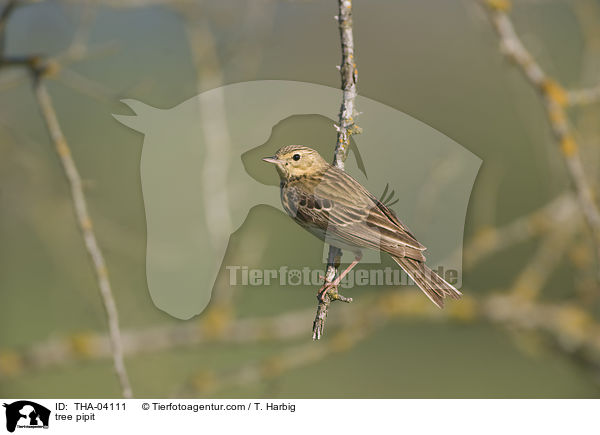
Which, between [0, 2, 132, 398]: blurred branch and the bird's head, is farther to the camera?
the bird's head

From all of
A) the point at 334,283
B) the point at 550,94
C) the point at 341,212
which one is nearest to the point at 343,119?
the point at 341,212

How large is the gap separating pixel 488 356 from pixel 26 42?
5.15m

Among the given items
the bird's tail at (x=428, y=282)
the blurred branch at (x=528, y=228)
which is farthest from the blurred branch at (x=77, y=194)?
the blurred branch at (x=528, y=228)

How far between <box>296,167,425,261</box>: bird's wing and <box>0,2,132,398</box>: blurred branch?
107 cm

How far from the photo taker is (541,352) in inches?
176

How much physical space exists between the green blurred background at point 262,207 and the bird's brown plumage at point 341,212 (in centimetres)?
29

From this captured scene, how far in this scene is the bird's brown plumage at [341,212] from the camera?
297 centimetres

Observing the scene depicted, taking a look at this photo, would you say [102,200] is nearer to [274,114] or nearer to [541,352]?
[274,114]

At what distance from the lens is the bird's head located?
3189 mm

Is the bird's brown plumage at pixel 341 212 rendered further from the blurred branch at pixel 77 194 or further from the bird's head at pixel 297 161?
the blurred branch at pixel 77 194

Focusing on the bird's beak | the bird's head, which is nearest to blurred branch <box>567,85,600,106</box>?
the bird's head

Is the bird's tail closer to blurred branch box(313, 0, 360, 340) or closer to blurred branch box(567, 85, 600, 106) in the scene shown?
blurred branch box(313, 0, 360, 340)

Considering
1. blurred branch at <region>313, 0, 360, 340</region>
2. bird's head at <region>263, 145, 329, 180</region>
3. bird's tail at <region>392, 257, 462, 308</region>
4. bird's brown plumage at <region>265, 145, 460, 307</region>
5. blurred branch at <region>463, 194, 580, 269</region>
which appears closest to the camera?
blurred branch at <region>313, 0, 360, 340</region>

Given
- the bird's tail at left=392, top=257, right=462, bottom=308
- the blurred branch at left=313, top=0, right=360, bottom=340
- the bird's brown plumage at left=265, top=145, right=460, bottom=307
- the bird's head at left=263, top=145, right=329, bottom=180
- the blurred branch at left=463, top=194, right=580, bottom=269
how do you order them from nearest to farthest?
the blurred branch at left=313, top=0, right=360, bottom=340 → the bird's tail at left=392, top=257, right=462, bottom=308 → the bird's brown plumage at left=265, top=145, right=460, bottom=307 → the bird's head at left=263, top=145, right=329, bottom=180 → the blurred branch at left=463, top=194, right=580, bottom=269
